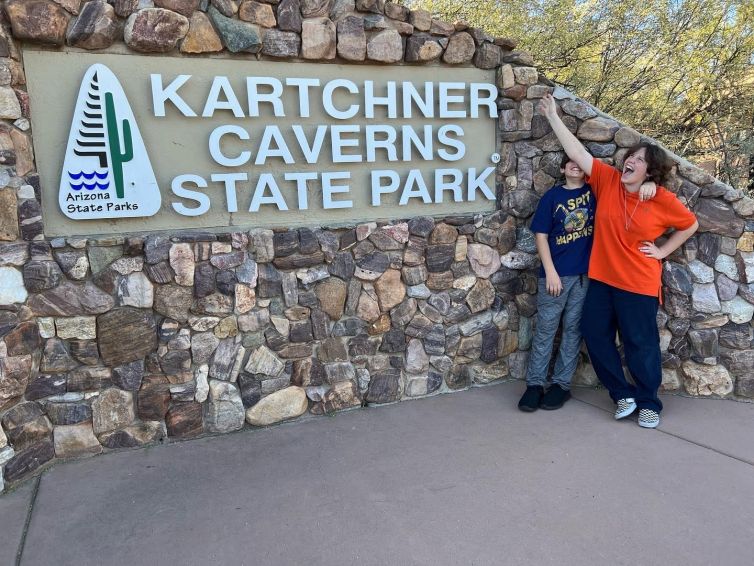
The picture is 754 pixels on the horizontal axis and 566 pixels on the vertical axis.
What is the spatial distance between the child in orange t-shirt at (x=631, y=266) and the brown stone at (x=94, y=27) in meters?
2.54

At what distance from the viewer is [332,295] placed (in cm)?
320

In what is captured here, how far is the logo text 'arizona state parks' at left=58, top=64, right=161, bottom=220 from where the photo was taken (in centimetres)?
264

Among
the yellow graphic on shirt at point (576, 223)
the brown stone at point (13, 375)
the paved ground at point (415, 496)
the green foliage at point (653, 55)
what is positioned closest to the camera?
the paved ground at point (415, 496)

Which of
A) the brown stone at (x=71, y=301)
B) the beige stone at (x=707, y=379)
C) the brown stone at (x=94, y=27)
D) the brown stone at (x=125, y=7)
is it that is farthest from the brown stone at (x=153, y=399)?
the beige stone at (x=707, y=379)

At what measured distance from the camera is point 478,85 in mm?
3424

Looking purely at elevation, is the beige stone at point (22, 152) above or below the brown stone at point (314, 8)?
below

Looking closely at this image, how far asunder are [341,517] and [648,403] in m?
1.87

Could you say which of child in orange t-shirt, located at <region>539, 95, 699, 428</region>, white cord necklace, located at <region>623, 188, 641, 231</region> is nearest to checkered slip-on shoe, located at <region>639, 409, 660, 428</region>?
child in orange t-shirt, located at <region>539, 95, 699, 428</region>

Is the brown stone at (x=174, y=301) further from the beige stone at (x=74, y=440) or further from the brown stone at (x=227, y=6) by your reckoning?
the brown stone at (x=227, y=6)

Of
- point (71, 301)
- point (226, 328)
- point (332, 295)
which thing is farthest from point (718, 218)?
point (71, 301)

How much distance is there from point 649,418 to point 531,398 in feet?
2.10

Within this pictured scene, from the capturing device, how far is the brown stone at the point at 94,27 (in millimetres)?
2551

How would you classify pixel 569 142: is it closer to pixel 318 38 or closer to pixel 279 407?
pixel 318 38

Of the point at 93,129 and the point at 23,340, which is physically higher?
the point at 93,129
